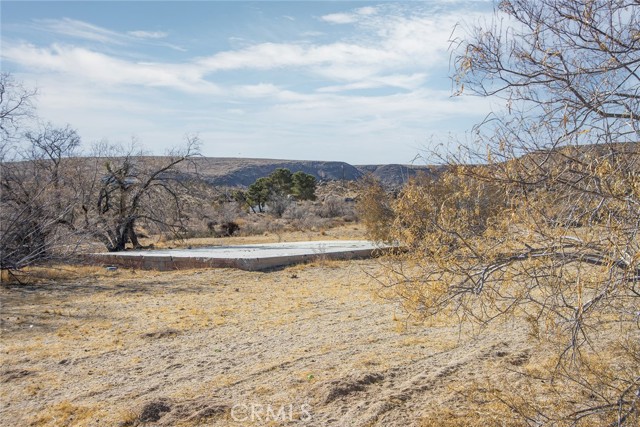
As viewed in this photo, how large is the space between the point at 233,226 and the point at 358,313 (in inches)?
829

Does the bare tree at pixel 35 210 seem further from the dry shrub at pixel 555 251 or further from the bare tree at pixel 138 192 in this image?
the dry shrub at pixel 555 251

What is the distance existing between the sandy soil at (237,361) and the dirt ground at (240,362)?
2 cm

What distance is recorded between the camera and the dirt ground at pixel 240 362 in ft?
17.1

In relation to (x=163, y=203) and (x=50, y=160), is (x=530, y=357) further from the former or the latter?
(x=50, y=160)

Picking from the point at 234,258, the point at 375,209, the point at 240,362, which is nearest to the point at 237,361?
the point at 240,362

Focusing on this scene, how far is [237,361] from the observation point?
22.2 feet

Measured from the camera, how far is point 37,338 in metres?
8.28

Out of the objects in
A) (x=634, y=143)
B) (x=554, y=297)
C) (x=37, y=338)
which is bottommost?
(x=37, y=338)

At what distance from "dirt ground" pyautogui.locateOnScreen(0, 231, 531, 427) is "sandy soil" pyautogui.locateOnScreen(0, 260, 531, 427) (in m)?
0.02

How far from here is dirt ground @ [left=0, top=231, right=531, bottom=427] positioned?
5219 mm

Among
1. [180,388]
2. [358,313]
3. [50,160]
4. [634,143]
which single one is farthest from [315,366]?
[50,160]

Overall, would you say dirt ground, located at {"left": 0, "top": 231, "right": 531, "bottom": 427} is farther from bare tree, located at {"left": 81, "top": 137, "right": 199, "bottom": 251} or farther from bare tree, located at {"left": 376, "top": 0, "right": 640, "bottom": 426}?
bare tree, located at {"left": 81, "top": 137, "right": 199, "bottom": 251}

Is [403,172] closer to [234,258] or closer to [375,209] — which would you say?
[234,258]

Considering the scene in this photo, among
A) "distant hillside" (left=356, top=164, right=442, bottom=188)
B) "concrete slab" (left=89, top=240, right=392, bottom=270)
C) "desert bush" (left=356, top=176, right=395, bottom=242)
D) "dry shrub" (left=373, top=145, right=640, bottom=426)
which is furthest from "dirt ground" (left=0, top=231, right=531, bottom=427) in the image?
"desert bush" (left=356, top=176, right=395, bottom=242)
